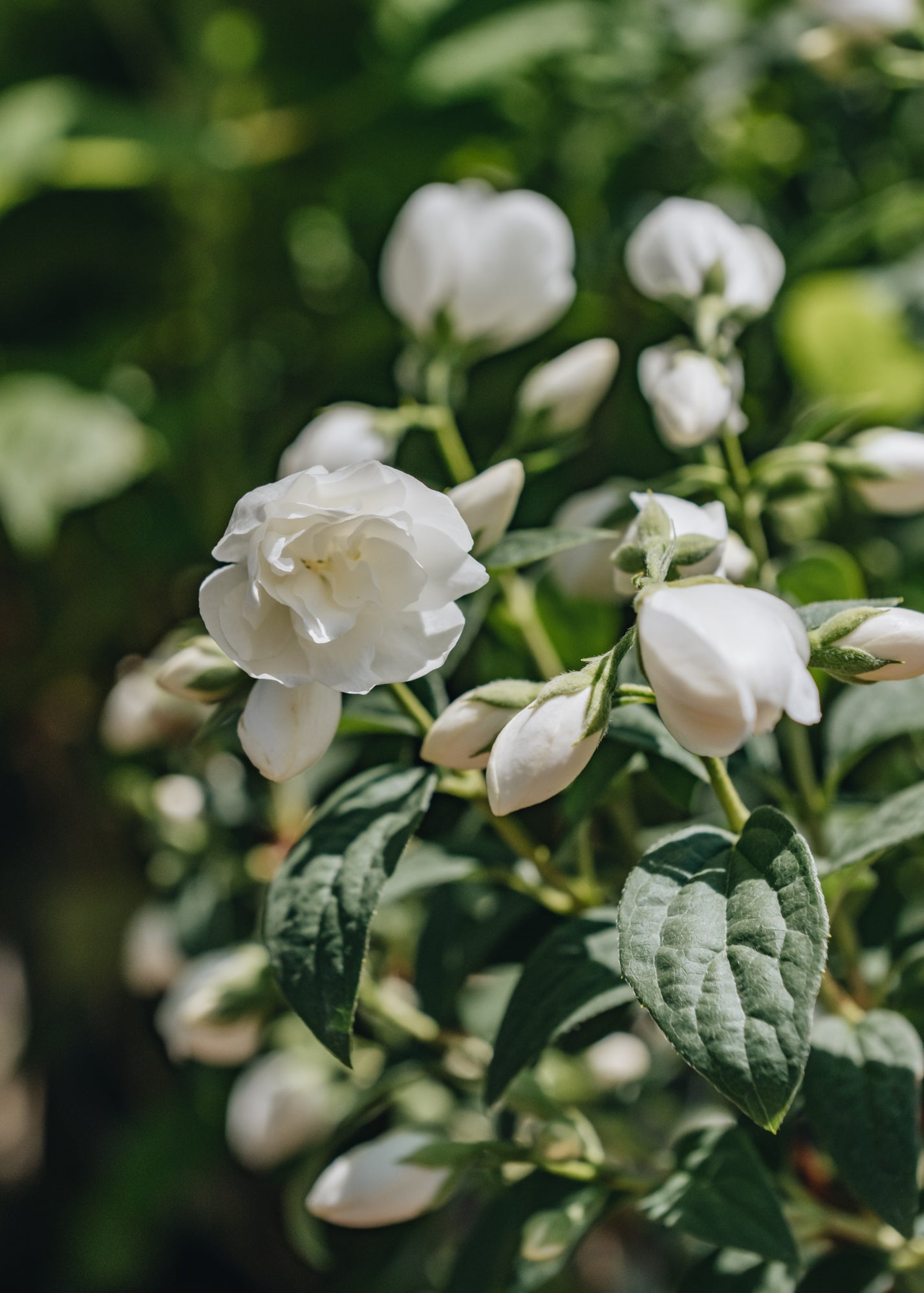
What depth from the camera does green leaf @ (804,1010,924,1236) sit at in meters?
0.46

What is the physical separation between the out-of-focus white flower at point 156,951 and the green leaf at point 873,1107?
604 mm

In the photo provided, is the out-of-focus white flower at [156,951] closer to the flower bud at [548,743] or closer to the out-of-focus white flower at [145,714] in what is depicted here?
the out-of-focus white flower at [145,714]

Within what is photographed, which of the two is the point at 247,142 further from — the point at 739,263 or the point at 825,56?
the point at 739,263

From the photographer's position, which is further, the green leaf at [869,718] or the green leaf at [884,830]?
the green leaf at [869,718]

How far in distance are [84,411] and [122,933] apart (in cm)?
64

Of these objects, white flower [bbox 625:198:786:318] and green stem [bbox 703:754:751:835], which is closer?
green stem [bbox 703:754:751:835]

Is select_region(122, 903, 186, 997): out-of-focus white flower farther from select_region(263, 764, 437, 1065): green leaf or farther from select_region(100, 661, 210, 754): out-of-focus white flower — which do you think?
select_region(263, 764, 437, 1065): green leaf

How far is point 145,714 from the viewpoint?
765 millimetres

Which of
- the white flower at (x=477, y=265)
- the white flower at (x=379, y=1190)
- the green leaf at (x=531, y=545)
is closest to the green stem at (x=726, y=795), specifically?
the green leaf at (x=531, y=545)

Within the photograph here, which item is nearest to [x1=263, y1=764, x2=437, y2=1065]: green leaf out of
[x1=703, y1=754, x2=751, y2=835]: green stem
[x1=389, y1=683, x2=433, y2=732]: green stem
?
[x1=389, y1=683, x2=433, y2=732]: green stem

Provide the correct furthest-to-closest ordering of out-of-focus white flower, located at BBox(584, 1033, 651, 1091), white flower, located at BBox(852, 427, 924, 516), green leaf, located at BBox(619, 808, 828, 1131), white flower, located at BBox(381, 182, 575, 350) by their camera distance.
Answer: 1. out-of-focus white flower, located at BBox(584, 1033, 651, 1091)
2. white flower, located at BBox(381, 182, 575, 350)
3. white flower, located at BBox(852, 427, 924, 516)
4. green leaf, located at BBox(619, 808, 828, 1131)

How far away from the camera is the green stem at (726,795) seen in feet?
1.41

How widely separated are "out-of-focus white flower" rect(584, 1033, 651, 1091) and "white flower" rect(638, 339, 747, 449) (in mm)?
475

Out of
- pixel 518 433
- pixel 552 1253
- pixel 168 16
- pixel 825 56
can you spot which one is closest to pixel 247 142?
pixel 168 16
